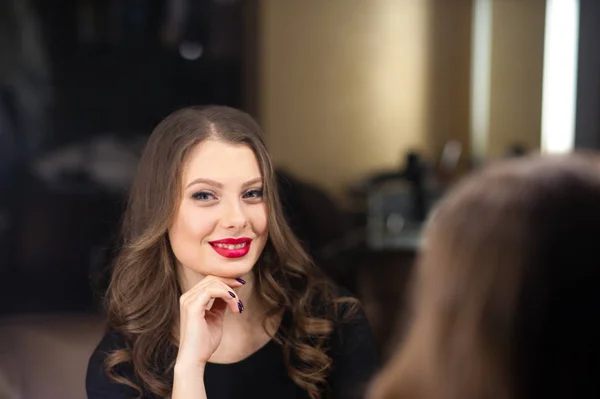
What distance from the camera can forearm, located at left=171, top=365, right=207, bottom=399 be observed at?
2.58ft

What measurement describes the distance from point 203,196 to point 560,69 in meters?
1.11

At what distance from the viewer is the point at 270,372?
890 millimetres

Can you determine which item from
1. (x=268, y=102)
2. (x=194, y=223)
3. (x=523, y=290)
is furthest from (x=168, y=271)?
(x=268, y=102)

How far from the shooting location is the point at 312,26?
60.2 inches

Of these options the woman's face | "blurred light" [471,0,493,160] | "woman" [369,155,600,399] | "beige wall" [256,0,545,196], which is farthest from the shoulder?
"blurred light" [471,0,493,160]

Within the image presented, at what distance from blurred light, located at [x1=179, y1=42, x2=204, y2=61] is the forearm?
793 millimetres

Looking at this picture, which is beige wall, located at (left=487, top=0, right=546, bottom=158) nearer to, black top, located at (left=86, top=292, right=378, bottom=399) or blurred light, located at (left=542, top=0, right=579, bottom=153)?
blurred light, located at (left=542, top=0, right=579, bottom=153)

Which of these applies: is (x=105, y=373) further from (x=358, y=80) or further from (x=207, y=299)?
(x=358, y=80)

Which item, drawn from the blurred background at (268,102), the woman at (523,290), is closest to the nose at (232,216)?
the woman at (523,290)

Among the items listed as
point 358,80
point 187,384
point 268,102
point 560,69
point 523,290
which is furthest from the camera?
point 560,69

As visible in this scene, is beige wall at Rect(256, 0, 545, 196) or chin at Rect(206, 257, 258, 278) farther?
beige wall at Rect(256, 0, 545, 196)

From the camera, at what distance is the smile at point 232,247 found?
85 centimetres

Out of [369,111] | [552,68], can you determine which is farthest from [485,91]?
[369,111]

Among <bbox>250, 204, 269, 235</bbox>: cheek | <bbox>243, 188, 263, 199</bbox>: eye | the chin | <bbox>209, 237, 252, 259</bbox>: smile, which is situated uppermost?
<bbox>243, 188, 263, 199</bbox>: eye
